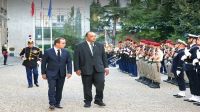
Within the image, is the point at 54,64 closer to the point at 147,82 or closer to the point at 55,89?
the point at 55,89

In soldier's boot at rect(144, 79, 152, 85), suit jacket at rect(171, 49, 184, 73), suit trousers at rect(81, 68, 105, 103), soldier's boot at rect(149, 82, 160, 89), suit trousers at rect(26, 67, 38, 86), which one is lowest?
soldier's boot at rect(144, 79, 152, 85)

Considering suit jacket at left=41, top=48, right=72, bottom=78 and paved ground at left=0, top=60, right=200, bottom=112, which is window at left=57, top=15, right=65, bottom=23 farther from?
suit jacket at left=41, top=48, right=72, bottom=78

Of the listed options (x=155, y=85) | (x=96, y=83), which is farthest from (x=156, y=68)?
(x=96, y=83)

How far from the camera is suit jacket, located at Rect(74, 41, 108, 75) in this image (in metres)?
12.7

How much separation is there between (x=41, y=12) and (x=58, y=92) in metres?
57.5

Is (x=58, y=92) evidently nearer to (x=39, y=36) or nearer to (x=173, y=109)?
(x=173, y=109)

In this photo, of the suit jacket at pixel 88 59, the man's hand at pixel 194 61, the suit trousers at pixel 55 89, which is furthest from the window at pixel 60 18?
the suit trousers at pixel 55 89

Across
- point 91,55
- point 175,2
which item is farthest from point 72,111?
point 175,2

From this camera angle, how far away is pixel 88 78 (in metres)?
12.8

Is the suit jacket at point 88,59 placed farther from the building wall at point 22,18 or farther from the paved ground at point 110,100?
the building wall at point 22,18

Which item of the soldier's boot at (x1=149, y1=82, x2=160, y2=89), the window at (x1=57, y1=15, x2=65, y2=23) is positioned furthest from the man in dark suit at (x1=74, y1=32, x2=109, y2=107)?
the window at (x1=57, y1=15, x2=65, y2=23)

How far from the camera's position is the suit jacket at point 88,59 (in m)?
12.7

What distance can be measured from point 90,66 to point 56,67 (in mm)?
845

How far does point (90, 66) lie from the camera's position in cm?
1272
